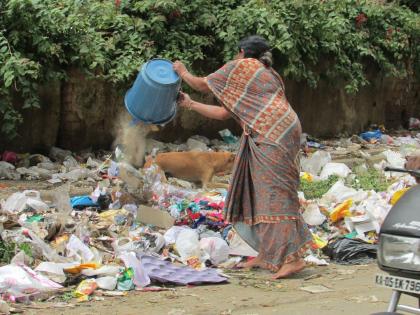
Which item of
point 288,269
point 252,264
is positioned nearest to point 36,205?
point 252,264

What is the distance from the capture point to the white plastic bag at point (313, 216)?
25.5 feet

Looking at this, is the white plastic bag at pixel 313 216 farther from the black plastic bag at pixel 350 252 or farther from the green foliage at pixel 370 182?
the green foliage at pixel 370 182

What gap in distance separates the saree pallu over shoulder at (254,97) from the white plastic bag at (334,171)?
4.08 m

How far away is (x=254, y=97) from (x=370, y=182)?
3854mm

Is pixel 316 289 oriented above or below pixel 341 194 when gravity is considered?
below

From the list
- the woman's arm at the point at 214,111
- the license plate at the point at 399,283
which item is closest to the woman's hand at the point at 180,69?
the woman's arm at the point at 214,111

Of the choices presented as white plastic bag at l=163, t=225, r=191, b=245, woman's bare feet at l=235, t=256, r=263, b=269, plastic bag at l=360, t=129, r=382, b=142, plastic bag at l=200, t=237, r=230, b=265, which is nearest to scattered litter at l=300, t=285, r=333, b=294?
woman's bare feet at l=235, t=256, r=263, b=269

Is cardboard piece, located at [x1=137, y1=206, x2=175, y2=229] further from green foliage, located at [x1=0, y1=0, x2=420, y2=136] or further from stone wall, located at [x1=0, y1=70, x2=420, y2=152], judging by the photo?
stone wall, located at [x1=0, y1=70, x2=420, y2=152]

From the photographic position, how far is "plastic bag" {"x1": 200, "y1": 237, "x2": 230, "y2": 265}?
660 centimetres

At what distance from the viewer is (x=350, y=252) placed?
699 cm

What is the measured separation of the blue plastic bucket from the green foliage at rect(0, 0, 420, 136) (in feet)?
7.27

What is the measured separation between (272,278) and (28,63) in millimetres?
4195

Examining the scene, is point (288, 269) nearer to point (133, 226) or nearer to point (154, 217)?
point (154, 217)

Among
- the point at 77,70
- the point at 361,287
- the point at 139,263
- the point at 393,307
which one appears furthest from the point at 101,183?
the point at 393,307
